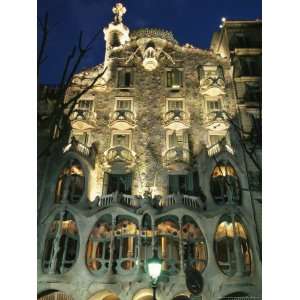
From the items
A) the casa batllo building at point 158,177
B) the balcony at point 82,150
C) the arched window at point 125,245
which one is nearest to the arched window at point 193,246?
the casa batllo building at point 158,177

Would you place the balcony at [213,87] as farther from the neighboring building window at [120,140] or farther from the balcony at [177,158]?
the neighboring building window at [120,140]

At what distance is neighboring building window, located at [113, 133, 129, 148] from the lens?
14.4 m

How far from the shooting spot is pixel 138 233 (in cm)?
1167

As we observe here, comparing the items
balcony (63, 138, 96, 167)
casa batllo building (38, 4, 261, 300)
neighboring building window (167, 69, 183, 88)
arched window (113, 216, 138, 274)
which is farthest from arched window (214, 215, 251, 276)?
neighboring building window (167, 69, 183, 88)

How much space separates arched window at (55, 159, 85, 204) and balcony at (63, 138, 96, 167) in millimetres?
372

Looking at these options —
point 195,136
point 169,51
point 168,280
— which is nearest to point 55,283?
point 168,280

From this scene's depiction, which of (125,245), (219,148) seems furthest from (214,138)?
(125,245)

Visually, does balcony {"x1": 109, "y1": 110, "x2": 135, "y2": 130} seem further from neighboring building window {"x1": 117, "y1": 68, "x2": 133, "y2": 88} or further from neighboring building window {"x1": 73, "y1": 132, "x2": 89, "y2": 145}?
neighboring building window {"x1": 117, "y1": 68, "x2": 133, "y2": 88}

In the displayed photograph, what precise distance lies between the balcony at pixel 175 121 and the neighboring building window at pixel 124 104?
1751mm

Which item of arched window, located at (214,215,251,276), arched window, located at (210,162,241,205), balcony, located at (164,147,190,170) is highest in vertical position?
balcony, located at (164,147,190,170)

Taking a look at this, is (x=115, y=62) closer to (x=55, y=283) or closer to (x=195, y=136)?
(x=195, y=136)

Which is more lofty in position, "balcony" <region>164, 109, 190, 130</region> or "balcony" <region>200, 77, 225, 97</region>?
"balcony" <region>200, 77, 225, 97</region>
